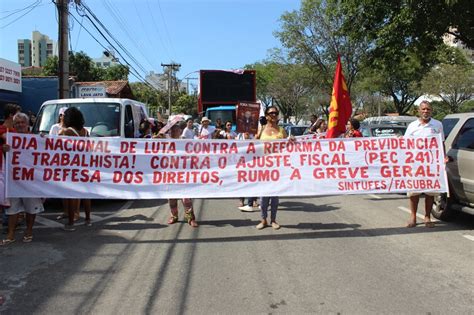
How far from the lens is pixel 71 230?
7445 mm

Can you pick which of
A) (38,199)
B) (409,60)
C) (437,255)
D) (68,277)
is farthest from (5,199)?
(409,60)

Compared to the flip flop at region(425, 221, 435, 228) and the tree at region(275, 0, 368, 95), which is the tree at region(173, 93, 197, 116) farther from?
the flip flop at region(425, 221, 435, 228)

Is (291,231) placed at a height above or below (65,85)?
below

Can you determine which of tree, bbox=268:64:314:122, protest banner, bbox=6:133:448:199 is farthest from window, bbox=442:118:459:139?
tree, bbox=268:64:314:122

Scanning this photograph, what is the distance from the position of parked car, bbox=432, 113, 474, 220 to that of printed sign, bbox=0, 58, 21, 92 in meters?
18.5

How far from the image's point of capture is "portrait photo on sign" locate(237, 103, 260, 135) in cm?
1290

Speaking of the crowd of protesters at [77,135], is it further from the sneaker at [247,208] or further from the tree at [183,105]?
the tree at [183,105]

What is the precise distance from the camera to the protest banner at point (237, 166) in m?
7.11

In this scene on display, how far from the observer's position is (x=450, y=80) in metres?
45.7

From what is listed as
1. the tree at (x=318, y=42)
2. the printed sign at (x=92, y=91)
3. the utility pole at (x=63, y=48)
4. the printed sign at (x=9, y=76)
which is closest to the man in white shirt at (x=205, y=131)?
the utility pole at (x=63, y=48)

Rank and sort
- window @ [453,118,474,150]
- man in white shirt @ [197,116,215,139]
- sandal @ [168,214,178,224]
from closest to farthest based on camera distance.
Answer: window @ [453,118,474,150] → sandal @ [168,214,178,224] → man in white shirt @ [197,116,215,139]

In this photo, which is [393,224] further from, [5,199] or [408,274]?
[5,199]

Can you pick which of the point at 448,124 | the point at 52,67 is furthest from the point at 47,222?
the point at 52,67

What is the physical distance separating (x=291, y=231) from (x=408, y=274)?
234 centimetres
